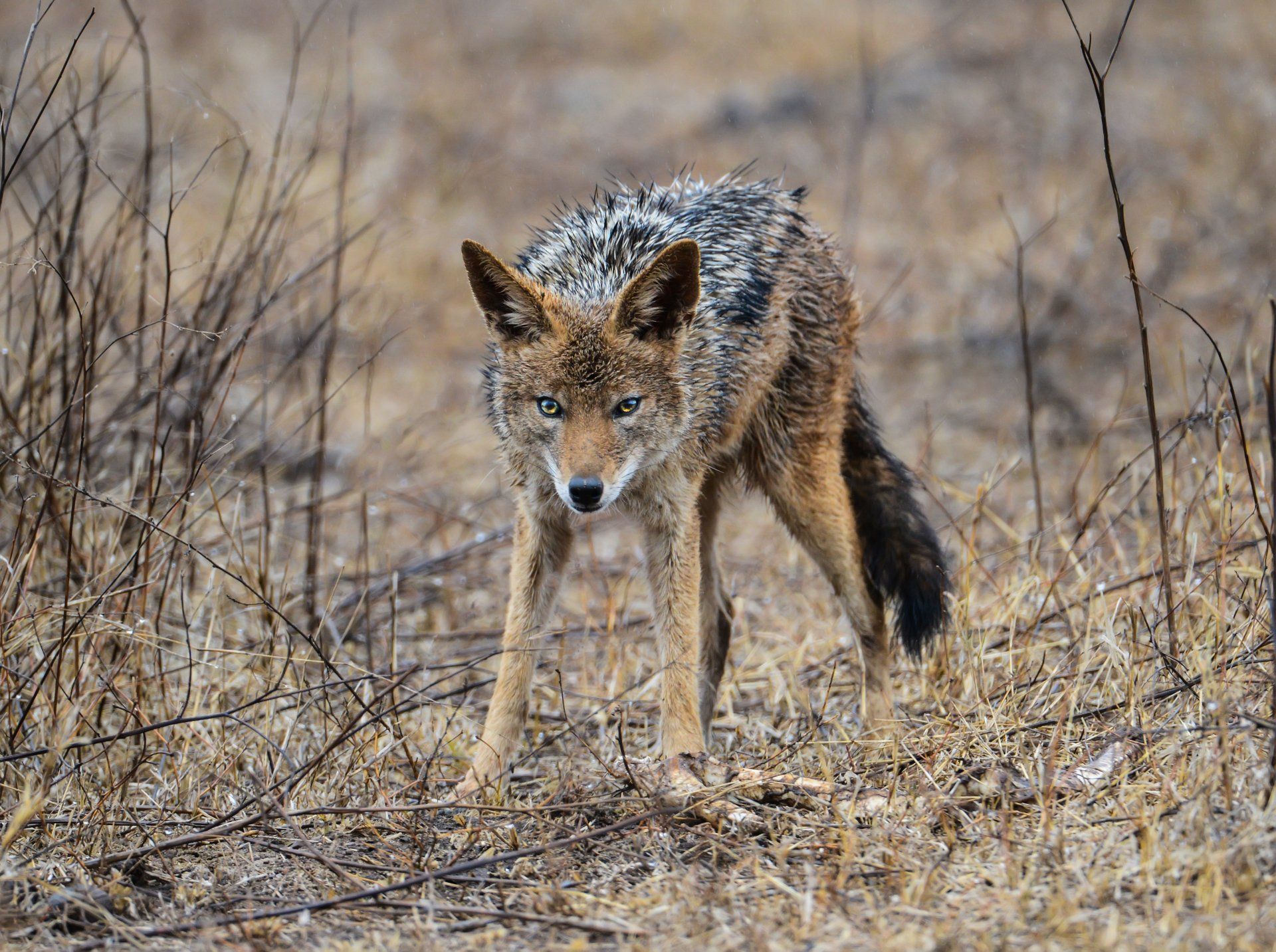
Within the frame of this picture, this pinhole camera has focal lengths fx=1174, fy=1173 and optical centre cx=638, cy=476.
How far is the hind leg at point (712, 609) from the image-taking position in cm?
537

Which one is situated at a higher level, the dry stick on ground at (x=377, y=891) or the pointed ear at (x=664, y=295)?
the pointed ear at (x=664, y=295)

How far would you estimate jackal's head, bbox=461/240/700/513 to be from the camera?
425 centimetres

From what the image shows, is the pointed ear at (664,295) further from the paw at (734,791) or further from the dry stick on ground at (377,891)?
the dry stick on ground at (377,891)

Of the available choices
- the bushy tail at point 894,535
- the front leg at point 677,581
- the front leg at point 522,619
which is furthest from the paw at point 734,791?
the bushy tail at point 894,535

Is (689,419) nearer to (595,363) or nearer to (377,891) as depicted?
(595,363)

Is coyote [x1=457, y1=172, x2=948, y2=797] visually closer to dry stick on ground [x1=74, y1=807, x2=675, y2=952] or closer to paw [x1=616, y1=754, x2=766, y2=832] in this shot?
paw [x1=616, y1=754, x2=766, y2=832]

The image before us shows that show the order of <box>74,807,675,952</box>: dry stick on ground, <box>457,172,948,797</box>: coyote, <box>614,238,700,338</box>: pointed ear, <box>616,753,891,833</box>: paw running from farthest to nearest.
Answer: <box>457,172,948,797</box>: coyote < <box>614,238,700,338</box>: pointed ear < <box>616,753,891,833</box>: paw < <box>74,807,675,952</box>: dry stick on ground

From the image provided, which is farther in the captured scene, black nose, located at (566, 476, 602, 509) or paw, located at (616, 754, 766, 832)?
black nose, located at (566, 476, 602, 509)

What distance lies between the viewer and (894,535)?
207 inches

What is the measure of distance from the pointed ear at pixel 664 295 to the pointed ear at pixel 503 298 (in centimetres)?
32

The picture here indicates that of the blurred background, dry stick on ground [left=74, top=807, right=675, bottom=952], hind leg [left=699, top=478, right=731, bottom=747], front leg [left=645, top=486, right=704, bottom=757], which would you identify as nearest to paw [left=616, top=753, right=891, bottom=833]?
dry stick on ground [left=74, top=807, right=675, bottom=952]

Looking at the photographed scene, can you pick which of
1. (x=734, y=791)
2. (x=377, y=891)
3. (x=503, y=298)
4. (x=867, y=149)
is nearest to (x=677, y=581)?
(x=734, y=791)

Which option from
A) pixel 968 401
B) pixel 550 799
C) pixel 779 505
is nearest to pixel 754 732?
pixel 779 505

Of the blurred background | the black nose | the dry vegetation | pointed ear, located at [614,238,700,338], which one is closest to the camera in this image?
the dry vegetation
